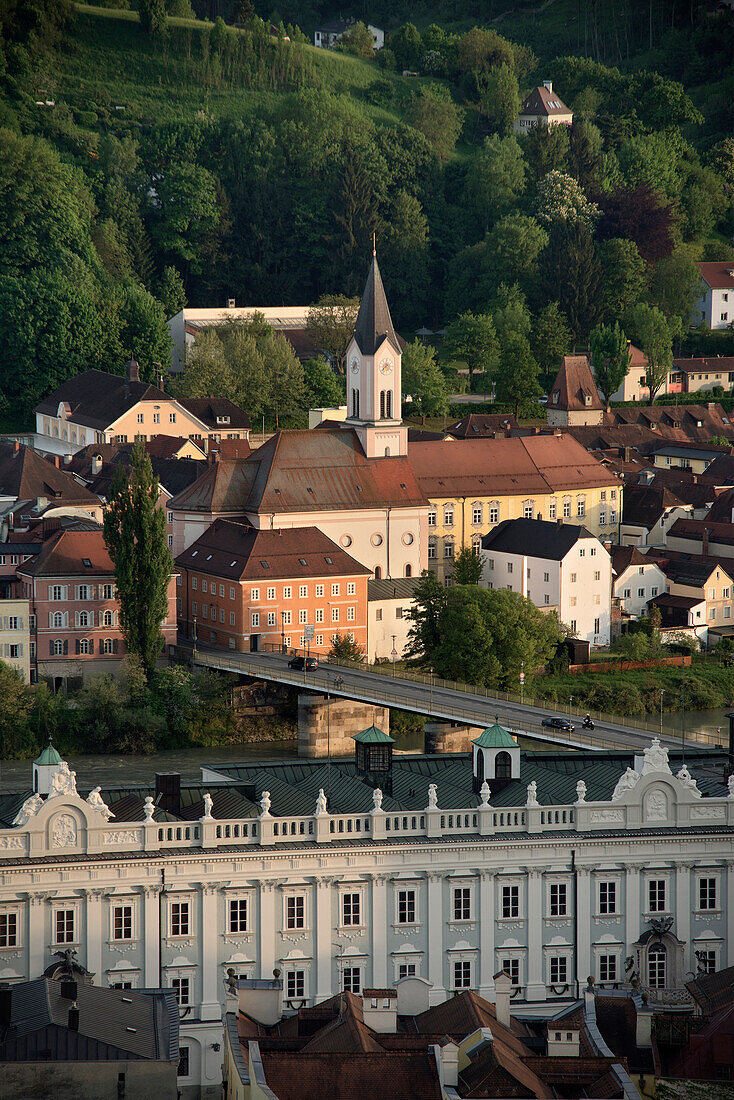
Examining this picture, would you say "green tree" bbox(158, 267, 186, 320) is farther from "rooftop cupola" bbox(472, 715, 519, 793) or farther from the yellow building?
"rooftop cupola" bbox(472, 715, 519, 793)

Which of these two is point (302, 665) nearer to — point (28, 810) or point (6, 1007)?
point (28, 810)

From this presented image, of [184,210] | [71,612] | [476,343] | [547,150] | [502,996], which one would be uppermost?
[547,150]

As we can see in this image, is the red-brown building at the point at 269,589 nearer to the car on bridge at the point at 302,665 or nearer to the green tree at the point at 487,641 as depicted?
the car on bridge at the point at 302,665

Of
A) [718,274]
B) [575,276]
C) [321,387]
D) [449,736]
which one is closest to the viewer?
[449,736]

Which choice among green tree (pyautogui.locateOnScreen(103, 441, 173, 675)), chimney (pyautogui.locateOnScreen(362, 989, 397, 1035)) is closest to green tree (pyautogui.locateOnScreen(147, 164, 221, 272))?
green tree (pyautogui.locateOnScreen(103, 441, 173, 675))

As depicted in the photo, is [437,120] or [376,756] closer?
[376,756]

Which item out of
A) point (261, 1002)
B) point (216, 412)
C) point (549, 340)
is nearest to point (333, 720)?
point (261, 1002)
